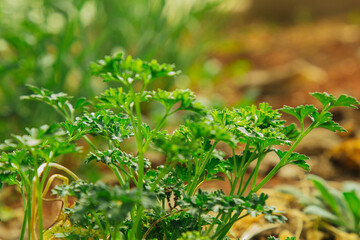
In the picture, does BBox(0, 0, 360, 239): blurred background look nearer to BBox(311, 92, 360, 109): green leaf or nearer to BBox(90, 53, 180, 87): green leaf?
BBox(311, 92, 360, 109): green leaf

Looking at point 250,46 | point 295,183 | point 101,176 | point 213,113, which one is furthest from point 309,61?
point 213,113

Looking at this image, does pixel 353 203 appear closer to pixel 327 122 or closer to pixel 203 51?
pixel 327 122

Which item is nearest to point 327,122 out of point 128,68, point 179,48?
point 128,68

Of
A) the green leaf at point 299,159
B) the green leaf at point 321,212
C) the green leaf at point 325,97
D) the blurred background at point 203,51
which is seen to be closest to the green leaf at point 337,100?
the green leaf at point 325,97

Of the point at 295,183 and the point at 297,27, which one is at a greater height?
the point at 297,27

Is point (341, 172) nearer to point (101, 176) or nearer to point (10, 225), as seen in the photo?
point (101, 176)

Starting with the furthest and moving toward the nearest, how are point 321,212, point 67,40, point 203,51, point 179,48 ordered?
point 203,51 → point 179,48 → point 67,40 → point 321,212

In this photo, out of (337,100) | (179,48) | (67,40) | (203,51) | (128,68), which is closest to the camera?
(128,68)
